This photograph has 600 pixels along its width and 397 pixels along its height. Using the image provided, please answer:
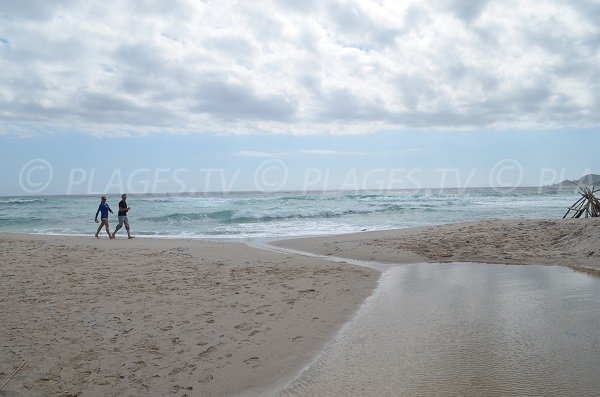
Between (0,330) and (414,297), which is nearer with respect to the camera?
(0,330)

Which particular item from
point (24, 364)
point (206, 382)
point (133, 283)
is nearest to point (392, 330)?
point (206, 382)

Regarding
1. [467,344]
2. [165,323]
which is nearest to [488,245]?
[467,344]

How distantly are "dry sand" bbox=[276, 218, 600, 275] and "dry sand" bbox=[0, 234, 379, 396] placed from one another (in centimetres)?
265

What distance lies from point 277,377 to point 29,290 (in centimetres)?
485

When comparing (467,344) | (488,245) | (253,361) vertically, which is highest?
(488,245)

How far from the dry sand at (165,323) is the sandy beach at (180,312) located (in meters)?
0.02

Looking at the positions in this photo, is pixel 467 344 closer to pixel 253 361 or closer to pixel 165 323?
pixel 253 361

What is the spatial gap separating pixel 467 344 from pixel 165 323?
11.6 feet

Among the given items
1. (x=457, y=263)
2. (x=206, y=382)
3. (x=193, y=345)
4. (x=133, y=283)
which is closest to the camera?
(x=206, y=382)

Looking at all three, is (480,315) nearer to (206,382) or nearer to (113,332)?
(206,382)

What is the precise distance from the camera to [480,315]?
204 inches

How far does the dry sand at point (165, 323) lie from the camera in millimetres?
3654

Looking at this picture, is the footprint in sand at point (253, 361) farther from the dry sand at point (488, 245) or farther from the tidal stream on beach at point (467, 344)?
the dry sand at point (488, 245)

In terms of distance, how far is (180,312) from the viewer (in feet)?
17.7
